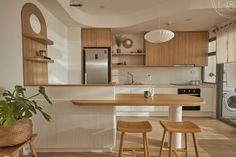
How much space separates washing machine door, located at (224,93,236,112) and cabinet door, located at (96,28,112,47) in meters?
3.33

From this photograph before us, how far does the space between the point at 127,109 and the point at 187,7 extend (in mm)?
2909

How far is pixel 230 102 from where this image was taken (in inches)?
188

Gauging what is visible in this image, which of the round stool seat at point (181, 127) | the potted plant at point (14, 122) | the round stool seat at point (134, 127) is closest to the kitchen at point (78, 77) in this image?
the round stool seat at point (134, 127)

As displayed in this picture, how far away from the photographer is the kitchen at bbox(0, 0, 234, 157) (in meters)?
2.74

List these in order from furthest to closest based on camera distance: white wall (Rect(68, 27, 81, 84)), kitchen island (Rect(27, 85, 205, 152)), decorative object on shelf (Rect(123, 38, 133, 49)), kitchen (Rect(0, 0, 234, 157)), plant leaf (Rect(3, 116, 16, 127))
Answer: decorative object on shelf (Rect(123, 38, 133, 49)) → white wall (Rect(68, 27, 81, 84)) → kitchen island (Rect(27, 85, 205, 152)) → kitchen (Rect(0, 0, 234, 157)) → plant leaf (Rect(3, 116, 16, 127))

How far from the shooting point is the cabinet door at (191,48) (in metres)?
Answer: 5.59

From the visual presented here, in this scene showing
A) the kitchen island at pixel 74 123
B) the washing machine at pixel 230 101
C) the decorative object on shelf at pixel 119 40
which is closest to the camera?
the kitchen island at pixel 74 123

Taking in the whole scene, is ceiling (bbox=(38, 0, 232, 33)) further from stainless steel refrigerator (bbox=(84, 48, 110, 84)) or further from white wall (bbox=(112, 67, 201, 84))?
white wall (bbox=(112, 67, 201, 84))

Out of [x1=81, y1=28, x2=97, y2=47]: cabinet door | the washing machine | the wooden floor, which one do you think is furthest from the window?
[x1=81, y1=28, x2=97, y2=47]: cabinet door

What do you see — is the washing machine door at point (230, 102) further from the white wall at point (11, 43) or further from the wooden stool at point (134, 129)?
the white wall at point (11, 43)

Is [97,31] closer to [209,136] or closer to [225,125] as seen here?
[209,136]

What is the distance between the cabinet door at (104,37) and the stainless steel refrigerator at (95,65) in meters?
0.16

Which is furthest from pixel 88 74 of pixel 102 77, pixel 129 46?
pixel 129 46

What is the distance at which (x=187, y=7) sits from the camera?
3654mm
